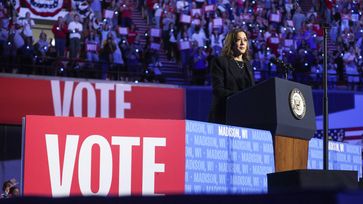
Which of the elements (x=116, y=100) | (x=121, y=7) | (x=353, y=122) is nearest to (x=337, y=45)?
(x=353, y=122)

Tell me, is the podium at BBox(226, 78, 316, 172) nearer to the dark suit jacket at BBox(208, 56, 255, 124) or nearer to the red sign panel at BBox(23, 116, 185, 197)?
the dark suit jacket at BBox(208, 56, 255, 124)

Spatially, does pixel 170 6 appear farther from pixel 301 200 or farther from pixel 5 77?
pixel 301 200

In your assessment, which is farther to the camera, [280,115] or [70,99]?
[70,99]

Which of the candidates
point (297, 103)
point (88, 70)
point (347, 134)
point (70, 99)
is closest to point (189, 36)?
point (88, 70)

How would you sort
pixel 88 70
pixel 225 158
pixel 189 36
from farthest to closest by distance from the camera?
pixel 189 36 < pixel 88 70 < pixel 225 158

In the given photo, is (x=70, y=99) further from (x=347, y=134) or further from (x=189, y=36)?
(x=347, y=134)

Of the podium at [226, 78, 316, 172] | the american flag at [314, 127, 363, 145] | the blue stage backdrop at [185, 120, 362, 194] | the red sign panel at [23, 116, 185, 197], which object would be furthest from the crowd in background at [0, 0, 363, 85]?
the red sign panel at [23, 116, 185, 197]

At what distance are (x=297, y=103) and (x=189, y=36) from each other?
41.9 ft

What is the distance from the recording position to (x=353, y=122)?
17.9 meters

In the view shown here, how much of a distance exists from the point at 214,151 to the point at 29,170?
4.09ft

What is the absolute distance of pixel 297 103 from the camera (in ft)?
20.5

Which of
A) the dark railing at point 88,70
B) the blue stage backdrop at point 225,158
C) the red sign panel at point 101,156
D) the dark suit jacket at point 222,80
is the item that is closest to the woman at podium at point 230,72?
the dark suit jacket at point 222,80

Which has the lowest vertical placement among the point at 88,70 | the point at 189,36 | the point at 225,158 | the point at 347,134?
the point at 225,158

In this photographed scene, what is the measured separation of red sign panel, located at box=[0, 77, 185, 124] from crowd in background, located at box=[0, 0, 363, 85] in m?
0.64
